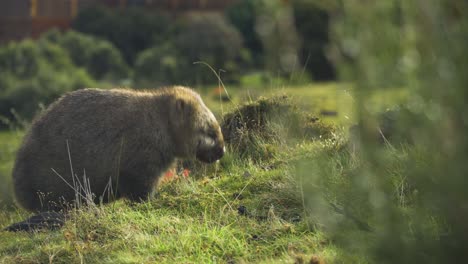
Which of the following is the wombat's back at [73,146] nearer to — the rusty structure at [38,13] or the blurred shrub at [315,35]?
the blurred shrub at [315,35]

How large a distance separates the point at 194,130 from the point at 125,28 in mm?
30976

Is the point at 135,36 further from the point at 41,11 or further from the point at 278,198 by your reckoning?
the point at 278,198

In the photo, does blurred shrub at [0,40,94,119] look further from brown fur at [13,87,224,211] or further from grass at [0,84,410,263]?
grass at [0,84,410,263]

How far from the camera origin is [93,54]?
118ft

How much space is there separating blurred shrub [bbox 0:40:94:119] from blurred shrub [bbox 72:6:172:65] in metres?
3.29

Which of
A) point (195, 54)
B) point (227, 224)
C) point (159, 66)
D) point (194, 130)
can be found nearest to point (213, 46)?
point (195, 54)

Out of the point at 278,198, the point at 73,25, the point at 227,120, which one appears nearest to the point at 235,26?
the point at 73,25

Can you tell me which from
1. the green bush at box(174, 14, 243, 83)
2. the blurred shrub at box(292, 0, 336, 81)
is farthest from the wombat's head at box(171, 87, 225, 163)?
the green bush at box(174, 14, 243, 83)

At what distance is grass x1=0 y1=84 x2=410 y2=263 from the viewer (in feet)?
19.9

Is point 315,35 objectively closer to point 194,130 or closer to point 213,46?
point 213,46

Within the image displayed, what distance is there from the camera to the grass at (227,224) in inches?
239

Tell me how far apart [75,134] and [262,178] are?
2.13 meters

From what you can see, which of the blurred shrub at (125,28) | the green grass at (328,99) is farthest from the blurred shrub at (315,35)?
the blurred shrub at (125,28)

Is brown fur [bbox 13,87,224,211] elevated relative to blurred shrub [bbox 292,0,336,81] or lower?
elevated
